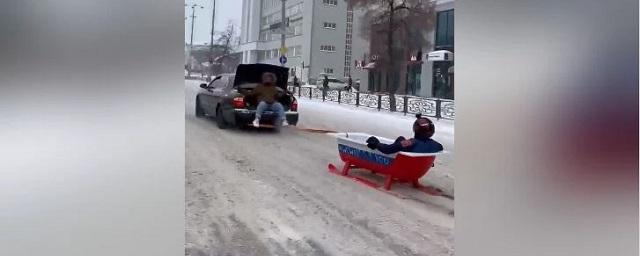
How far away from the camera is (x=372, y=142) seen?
6.91 ft

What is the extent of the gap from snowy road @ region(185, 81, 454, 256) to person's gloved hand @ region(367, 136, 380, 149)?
0.16m

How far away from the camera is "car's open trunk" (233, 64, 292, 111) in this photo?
2.09 metres

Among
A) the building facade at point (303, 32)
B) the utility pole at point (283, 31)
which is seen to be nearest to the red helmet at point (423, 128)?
the building facade at point (303, 32)

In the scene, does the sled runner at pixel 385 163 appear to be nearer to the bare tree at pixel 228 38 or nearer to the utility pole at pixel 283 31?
the utility pole at pixel 283 31

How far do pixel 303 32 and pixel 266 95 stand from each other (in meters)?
0.30

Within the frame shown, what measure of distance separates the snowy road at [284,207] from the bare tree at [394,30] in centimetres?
40

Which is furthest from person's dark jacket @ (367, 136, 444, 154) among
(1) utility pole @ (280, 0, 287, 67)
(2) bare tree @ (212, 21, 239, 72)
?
(2) bare tree @ (212, 21, 239, 72)

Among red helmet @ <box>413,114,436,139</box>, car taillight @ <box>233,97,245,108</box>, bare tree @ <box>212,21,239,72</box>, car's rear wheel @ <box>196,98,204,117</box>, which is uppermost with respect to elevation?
bare tree @ <box>212,21,239,72</box>

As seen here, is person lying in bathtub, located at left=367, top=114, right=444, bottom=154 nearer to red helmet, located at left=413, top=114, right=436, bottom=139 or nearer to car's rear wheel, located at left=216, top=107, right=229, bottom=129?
red helmet, located at left=413, top=114, right=436, bottom=139

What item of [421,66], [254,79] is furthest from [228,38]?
[421,66]
